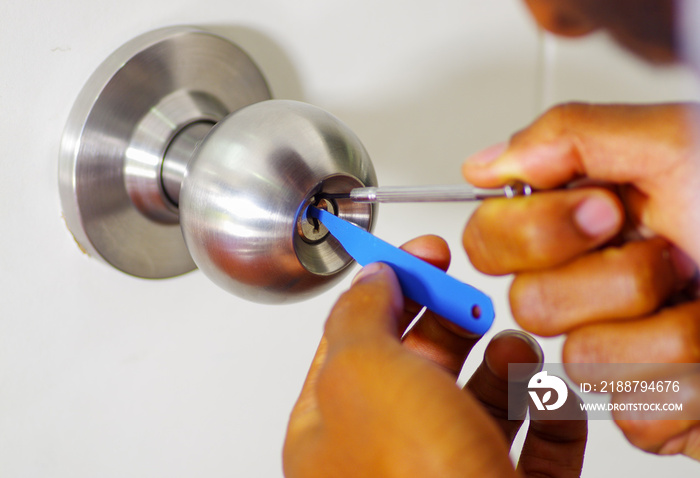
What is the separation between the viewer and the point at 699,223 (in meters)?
0.18

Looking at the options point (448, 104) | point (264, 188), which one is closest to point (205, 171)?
point (264, 188)

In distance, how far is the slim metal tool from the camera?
15cm

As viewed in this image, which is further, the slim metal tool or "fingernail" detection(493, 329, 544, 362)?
"fingernail" detection(493, 329, 544, 362)

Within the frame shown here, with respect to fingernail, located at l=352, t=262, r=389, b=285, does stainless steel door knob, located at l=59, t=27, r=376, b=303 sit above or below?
above

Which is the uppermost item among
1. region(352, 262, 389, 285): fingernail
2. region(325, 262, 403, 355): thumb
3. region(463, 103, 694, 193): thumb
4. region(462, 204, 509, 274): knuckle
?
region(463, 103, 694, 193): thumb

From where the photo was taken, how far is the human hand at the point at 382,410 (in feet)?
0.50

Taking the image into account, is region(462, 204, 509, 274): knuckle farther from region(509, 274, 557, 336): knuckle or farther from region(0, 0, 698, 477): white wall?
region(0, 0, 698, 477): white wall

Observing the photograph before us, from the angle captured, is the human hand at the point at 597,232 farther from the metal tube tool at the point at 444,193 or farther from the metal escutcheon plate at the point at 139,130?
the metal escutcheon plate at the point at 139,130

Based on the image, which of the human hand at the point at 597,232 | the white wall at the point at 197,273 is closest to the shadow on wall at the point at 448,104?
the white wall at the point at 197,273

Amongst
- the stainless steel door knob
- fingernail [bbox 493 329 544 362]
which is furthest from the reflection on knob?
fingernail [bbox 493 329 544 362]

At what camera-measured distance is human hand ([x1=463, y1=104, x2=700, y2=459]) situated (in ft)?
0.54

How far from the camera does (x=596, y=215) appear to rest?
0.53 feet

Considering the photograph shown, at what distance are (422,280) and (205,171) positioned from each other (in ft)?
0.25

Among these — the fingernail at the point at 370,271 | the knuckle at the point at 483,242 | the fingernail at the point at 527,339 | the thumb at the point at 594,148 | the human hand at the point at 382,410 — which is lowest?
the fingernail at the point at 527,339
